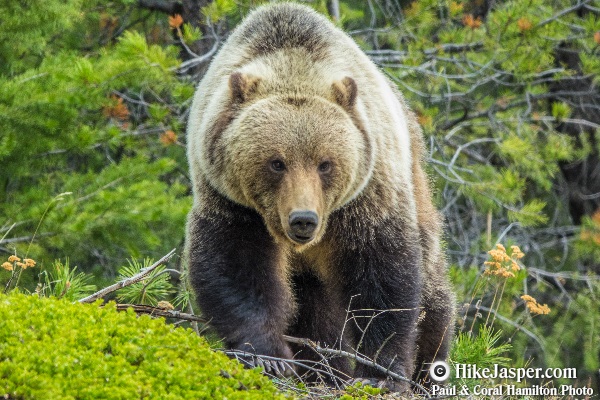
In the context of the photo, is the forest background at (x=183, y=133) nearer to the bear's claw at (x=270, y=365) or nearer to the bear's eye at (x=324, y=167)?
the bear's claw at (x=270, y=365)

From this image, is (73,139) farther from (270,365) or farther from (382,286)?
(270,365)

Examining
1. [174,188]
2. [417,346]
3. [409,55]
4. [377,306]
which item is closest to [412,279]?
[377,306]

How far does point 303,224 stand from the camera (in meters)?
4.67

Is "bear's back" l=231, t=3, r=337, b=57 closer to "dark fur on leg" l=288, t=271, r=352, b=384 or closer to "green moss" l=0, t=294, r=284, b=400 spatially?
"dark fur on leg" l=288, t=271, r=352, b=384

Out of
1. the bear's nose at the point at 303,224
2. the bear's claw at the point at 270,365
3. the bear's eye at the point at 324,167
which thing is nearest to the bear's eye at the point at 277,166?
the bear's eye at the point at 324,167

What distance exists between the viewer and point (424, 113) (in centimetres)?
947

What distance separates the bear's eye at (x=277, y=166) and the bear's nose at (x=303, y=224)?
1.15 feet

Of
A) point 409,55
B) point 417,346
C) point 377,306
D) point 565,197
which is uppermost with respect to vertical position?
point 409,55

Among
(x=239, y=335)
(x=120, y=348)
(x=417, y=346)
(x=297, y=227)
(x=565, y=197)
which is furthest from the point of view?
(x=565, y=197)

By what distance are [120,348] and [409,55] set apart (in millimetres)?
6341

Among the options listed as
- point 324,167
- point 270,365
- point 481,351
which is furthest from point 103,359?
point 481,351

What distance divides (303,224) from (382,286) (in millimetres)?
870

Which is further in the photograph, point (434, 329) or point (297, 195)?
point (434, 329)

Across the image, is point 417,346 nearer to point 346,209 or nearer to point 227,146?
point 346,209
